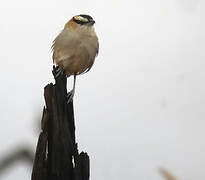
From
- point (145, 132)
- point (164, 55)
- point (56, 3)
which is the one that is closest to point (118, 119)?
point (145, 132)

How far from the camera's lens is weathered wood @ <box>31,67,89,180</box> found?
68 cm

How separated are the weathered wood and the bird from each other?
8 cm

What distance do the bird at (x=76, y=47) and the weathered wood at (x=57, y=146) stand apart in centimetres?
8

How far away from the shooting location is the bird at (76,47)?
0.79 m

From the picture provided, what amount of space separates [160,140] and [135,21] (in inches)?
10.7

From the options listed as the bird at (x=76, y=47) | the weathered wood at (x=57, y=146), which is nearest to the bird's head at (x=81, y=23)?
the bird at (x=76, y=47)

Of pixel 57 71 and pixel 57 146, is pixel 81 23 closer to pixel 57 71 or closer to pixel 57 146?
pixel 57 71

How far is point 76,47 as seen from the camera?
0.79 m

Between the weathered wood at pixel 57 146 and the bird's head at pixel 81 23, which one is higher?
the bird's head at pixel 81 23

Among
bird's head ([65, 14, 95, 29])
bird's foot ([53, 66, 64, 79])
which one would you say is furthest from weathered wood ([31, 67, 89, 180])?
bird's head ([65, 14, 95, 29])

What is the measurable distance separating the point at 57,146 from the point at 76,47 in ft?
0.64

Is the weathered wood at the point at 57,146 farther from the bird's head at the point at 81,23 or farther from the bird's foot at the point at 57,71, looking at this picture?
the bird's head at the point at 81,23

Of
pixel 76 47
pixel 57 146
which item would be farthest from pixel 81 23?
pixel 57 146

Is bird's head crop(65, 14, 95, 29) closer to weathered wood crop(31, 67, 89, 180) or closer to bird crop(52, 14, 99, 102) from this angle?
bird crop(52, 14, 99, 102)
